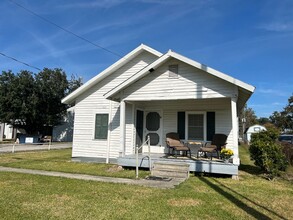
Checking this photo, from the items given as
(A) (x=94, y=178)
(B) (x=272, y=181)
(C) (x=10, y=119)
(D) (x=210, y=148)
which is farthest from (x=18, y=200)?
(C) (x=10, y=119)

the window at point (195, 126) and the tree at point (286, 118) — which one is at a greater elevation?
the tree at point (286, 118)

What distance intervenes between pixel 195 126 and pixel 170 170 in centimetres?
341

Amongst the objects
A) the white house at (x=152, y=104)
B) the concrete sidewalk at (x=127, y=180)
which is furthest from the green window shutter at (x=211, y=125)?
the concrete sidewalk at (x=127, y=180)


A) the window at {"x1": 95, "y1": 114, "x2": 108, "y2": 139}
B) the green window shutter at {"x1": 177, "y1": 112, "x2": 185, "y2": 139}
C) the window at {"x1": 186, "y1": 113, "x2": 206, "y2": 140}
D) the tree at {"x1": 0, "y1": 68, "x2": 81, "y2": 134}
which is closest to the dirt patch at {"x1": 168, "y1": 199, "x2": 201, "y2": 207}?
the window at {"x1": 186, "y1": 113, "x2": 206, "y2": 140}

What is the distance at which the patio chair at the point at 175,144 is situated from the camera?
9953mm

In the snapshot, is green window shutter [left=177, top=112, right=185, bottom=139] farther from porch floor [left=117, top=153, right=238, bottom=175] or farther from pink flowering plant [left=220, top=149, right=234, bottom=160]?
pink flowering plant [left=220, top=149, right=234, bottom=160]

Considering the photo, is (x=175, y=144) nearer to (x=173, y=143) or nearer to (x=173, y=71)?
(x=173, y=143)

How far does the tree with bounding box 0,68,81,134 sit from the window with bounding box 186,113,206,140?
26.0m

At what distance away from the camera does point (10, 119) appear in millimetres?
31500

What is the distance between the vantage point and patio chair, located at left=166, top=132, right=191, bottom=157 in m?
9.95

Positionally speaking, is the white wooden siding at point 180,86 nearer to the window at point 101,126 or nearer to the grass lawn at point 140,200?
the window at point 101,126

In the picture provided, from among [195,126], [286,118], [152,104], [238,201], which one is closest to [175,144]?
[195,126]

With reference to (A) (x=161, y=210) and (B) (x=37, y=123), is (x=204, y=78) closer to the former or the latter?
(A) (x=161, y=210)

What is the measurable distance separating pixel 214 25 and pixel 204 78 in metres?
6.79
